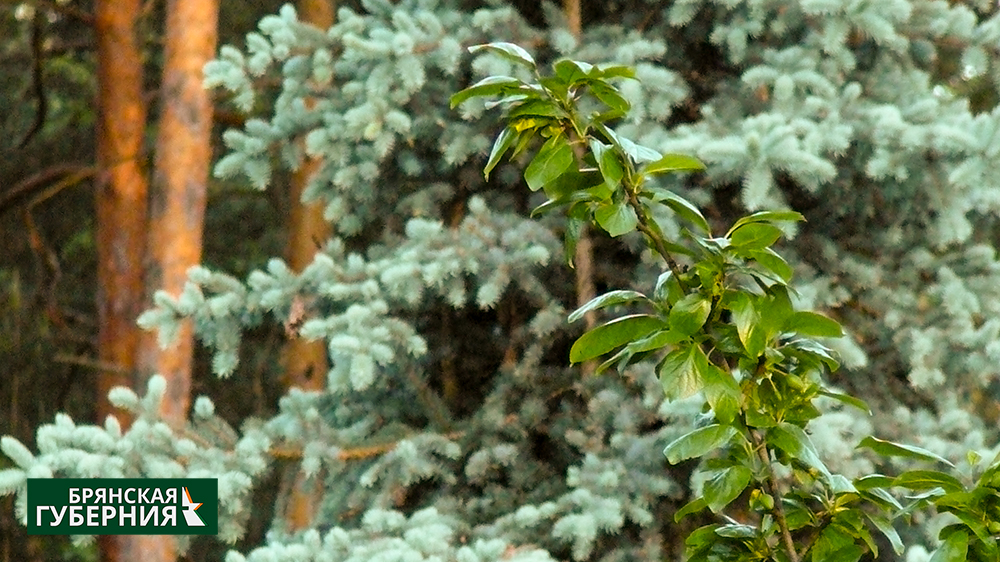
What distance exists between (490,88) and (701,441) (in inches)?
15.2

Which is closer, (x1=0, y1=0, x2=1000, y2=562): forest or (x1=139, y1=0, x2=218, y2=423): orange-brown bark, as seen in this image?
(x1=0, y1=0, x2=1000, y2=562): forest

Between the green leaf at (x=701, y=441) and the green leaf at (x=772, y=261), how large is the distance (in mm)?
156

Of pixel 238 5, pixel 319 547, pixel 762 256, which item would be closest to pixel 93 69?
pixel 238 5

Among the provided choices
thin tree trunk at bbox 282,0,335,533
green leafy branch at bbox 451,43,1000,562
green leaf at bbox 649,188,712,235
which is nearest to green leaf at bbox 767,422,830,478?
green leafy branch at bbox 451,43,1000,562

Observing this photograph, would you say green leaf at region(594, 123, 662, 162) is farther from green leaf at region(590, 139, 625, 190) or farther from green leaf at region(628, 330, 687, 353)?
green leaf at region(628, 330, 687, 353)

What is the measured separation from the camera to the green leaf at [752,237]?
3.10 feet

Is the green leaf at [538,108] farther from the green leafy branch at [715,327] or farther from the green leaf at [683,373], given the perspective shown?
the green leaf at [683,373]

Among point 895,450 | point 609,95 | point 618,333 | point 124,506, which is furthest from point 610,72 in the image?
point 124,506

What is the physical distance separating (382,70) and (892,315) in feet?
4.85

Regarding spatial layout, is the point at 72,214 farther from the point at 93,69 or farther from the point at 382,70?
the point at 382,70

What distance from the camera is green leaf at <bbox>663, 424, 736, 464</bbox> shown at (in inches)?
37.7

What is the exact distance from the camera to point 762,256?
95 centimetres

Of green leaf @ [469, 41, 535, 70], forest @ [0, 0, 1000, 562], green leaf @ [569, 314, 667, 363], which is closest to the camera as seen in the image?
green leaf @ [469, 41, 535, 70]

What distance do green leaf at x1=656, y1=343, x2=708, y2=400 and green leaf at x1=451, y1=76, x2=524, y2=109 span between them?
0.29 metres
